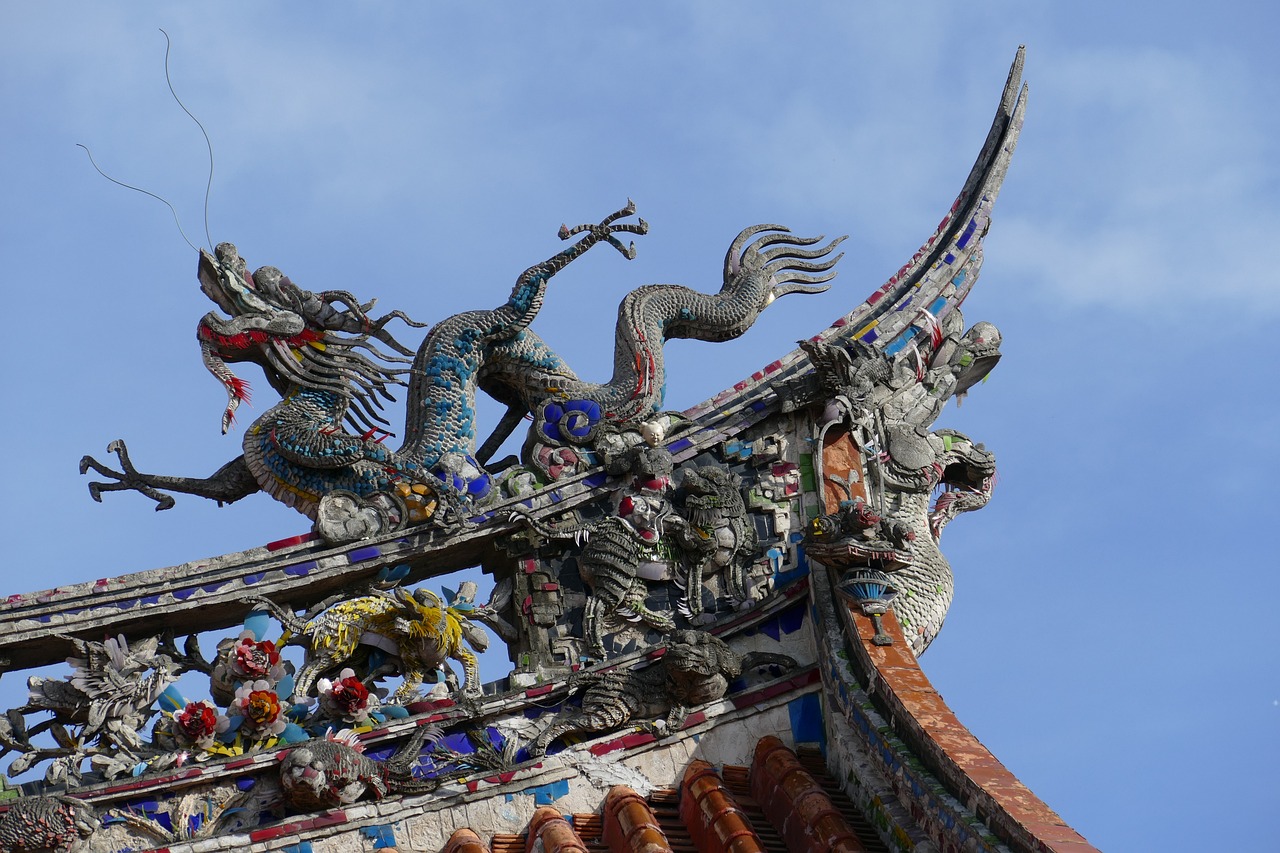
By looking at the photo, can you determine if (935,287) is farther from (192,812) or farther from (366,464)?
(192,812)

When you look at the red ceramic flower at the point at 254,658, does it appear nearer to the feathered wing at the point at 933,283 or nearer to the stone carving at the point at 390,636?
the stone carving at the point at 390,636

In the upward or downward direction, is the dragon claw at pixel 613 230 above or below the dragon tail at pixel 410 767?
above

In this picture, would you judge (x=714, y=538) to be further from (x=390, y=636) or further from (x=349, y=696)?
(x=349, y=696)

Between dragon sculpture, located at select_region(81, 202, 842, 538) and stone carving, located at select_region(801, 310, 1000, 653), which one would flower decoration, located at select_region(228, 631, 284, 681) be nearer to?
dragon sculpture, located at select_region(81, 202, 842, 538)

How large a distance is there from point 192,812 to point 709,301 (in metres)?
4.21

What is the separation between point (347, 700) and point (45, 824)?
1512 millimetres

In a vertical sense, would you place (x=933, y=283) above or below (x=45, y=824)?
above

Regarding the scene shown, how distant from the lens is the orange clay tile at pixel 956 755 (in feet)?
29.2

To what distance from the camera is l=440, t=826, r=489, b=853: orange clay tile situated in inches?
416

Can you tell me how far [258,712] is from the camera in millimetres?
11141

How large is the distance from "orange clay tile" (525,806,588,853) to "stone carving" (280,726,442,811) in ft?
1.75

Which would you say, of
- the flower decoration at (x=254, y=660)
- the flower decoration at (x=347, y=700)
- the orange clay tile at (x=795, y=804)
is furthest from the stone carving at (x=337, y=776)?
the orange clay tile at (x=795, y=804)

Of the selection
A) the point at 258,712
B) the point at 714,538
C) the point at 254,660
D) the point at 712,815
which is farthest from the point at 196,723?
the point at 714,538

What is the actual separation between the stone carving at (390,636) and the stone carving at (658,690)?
59 cm
